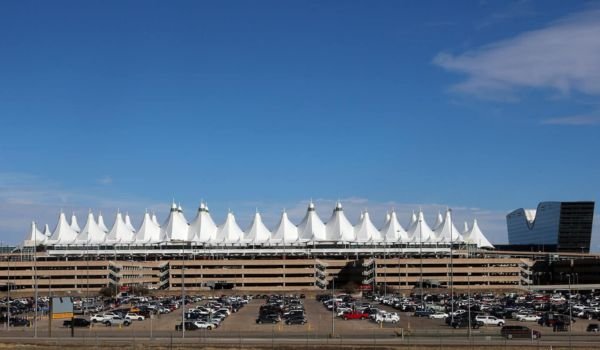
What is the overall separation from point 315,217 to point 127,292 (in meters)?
44.4

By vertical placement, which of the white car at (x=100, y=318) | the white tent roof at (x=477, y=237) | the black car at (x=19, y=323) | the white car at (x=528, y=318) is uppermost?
the white tent roof at (x=477, y=237)

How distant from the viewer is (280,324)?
78375 mm

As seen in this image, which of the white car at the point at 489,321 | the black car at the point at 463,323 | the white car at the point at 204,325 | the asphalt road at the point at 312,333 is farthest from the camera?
the white car at the point at 489,321

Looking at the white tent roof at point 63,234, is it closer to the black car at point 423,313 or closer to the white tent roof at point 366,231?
the white tent roof at point 366,231

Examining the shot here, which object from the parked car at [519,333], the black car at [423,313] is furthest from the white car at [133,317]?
the parked car at [519,333]

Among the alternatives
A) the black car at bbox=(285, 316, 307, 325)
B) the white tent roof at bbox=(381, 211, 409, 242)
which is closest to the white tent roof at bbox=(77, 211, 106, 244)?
the white tent roof at bbox=(381, 211, 409, 242)

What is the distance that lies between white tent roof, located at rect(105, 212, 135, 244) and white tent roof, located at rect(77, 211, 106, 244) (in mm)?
1656

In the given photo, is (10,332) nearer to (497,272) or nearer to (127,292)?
(127,292)

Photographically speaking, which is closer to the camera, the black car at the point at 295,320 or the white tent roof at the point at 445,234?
the black car at the point at 295,320

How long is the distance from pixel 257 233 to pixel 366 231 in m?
21.0

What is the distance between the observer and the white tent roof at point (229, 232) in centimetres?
17112

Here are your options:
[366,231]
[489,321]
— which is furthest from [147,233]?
[489,321]

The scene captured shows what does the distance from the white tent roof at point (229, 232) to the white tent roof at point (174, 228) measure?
22.5 feet

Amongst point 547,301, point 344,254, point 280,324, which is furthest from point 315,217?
point 280,324
